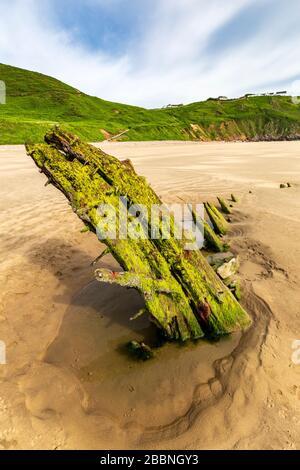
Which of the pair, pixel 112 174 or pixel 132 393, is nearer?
pixel 132 393

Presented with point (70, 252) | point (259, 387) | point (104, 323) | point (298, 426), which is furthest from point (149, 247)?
point (70, 252)

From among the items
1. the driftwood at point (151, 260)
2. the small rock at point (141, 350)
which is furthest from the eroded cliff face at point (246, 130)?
the small rock at point (141, 350)

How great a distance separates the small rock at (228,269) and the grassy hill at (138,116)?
51.9 metres

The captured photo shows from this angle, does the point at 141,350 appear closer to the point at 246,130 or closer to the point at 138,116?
the point at 138,116

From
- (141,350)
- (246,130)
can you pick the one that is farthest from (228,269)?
(246,130)

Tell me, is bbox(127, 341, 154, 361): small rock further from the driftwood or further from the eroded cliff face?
the eroded cliff face

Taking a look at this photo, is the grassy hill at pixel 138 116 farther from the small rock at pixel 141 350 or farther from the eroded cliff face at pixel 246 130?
the small rock at pixel 141 350

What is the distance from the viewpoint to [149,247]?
5.48 meters

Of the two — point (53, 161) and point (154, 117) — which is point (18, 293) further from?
point (154, 117)

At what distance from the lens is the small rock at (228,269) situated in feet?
23.0

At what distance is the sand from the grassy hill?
51.3m

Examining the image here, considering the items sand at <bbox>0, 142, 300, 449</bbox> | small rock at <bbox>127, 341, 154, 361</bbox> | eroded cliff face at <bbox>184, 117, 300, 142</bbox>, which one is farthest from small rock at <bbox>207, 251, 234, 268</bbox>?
eroded cliff face at <bbox>184, 117, 300, 142</bbox>
